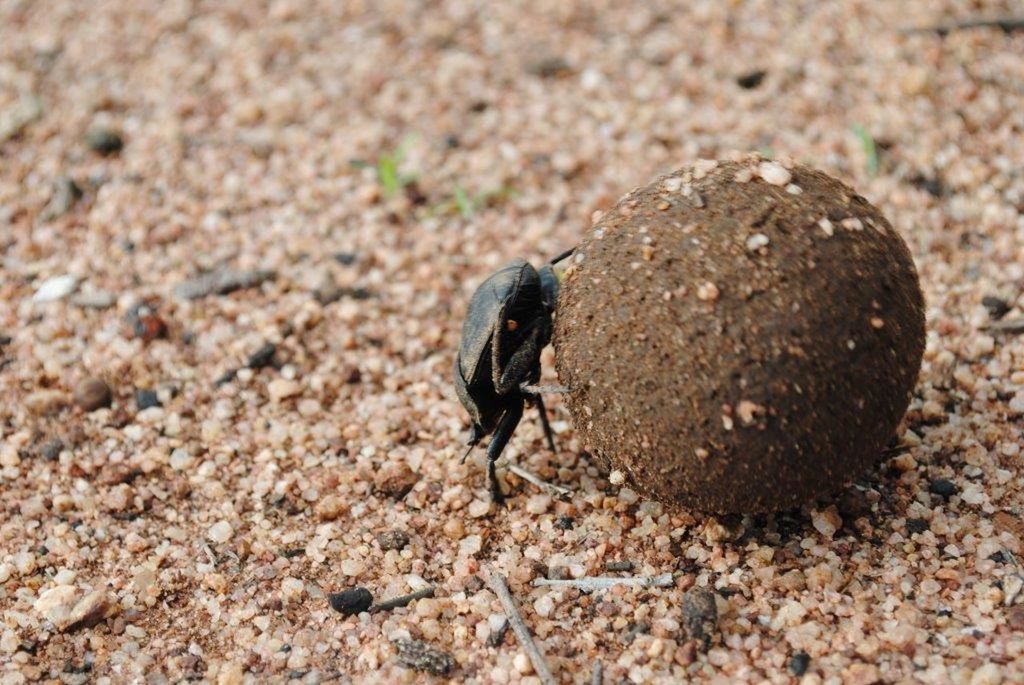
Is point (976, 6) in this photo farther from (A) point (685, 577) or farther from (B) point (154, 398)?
(B) point (154, 398)

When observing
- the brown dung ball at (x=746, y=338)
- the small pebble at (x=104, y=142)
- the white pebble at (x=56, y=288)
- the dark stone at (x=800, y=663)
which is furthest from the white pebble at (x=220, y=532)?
the small pebble at (x=104, y=142)

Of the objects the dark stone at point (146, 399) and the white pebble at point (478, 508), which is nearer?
the white pebble at point (478, 508)

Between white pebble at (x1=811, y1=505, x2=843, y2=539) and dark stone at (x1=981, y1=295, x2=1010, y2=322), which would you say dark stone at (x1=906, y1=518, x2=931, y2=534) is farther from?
dark stone at (x1=981, y1=295, x2=1010, y2=322)

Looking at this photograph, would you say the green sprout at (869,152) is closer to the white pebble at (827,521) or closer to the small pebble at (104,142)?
the white pebble at (827,521)

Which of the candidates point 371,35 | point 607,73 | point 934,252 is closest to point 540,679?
point 934,252

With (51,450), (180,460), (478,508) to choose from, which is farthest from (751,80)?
(51,450)

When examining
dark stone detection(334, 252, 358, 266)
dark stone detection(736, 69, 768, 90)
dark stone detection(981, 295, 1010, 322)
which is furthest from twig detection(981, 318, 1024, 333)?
dark stone detection(334, 252, 358, 266)

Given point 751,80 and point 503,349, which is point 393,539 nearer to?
point 503,349
